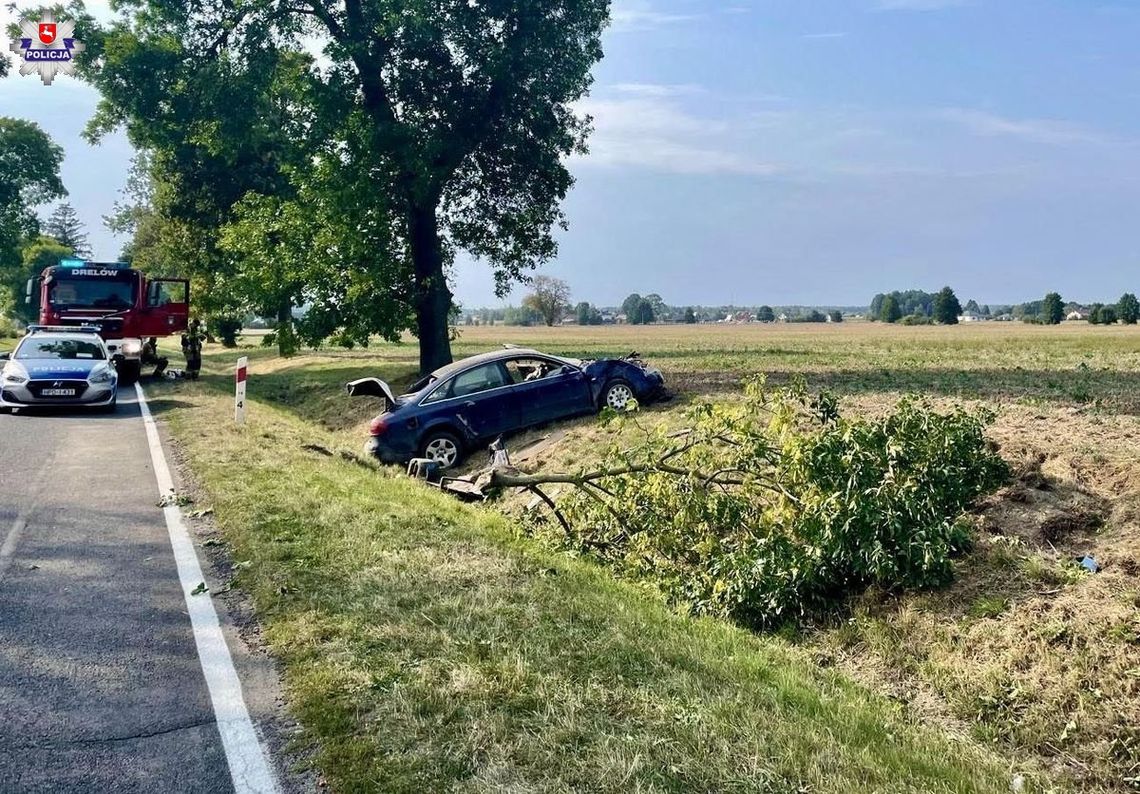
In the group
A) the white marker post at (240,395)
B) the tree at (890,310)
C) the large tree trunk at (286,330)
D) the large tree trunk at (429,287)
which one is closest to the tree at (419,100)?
the large tree trunk at (429,287)

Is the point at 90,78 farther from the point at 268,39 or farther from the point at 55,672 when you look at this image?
the point at 55,672

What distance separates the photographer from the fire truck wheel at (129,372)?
24109mm

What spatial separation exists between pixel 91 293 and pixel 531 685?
24.2 metres

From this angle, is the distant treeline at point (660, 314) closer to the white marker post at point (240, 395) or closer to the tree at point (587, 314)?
the tree at point (587, 314)

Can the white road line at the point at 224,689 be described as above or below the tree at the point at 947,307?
below

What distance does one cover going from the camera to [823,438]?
7.25 m

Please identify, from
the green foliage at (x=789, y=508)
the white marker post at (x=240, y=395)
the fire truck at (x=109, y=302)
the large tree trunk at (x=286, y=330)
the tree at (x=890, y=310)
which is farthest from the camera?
the tree at (x=890, y=310)

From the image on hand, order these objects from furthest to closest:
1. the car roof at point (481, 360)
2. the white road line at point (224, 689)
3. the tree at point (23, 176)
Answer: the tree at point (23, 176) < the car roof at point (481, 360) < the white road line at point (224, 689)

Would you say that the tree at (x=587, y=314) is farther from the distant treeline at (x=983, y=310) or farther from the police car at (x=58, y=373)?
the police car at (x=58, y=373)

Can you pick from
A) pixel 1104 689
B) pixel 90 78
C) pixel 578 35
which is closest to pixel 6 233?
pixel 90 78

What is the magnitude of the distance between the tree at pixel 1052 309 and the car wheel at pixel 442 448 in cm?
7641

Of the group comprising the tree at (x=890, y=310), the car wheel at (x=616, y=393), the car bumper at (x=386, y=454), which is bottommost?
the car bumper at (x=386, y=454)

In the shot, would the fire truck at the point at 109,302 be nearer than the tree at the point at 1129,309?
Yes

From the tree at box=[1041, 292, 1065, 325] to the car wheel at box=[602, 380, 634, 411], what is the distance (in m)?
74.2
